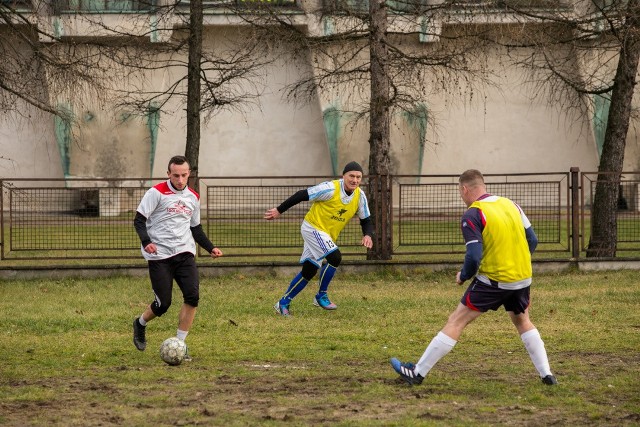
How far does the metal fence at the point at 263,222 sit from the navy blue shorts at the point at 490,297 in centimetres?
933

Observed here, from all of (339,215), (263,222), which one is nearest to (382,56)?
(263,222)

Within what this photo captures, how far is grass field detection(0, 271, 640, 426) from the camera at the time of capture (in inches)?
298

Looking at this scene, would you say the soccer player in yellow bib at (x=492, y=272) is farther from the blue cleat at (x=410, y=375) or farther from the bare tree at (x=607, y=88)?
the bare tree at (x=607, y=88)

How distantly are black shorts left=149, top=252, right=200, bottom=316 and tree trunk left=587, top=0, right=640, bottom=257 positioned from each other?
32.9ft

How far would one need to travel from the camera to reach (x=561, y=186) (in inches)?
717

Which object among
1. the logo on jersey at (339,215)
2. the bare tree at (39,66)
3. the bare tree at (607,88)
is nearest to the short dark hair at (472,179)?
the logo on jersey at (339,215)

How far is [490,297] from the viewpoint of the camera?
8508 millimetres

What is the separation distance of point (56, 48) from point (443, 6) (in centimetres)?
632

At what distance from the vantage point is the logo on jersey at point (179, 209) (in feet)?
33.7

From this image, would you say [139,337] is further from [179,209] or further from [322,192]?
[322,192]

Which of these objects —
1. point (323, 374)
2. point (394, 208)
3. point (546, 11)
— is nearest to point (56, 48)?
point (394, 208)

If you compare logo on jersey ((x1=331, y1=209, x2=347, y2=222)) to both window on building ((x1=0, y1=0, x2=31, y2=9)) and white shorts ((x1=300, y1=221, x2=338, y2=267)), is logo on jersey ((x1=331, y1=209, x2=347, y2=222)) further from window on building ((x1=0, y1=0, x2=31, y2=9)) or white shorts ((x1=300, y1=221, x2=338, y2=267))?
window on building ((x1=0, y1=0, x2=31, y2=9))

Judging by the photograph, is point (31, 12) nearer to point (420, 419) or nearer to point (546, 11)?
point (546, 11)

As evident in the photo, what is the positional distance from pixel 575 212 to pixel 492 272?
1004cm
